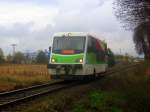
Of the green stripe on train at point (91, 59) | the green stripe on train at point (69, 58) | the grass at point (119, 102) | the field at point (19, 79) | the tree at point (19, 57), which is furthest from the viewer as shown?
the tree at point (19, 57)

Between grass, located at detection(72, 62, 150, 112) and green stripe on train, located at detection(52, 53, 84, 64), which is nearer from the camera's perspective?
grass, located at detection(72, 62, 150, 112)

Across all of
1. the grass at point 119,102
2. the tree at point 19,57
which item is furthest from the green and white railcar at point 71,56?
the tree at point 19,57

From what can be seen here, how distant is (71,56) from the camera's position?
969 inches

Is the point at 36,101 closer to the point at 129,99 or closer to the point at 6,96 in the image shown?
the point at 6,96

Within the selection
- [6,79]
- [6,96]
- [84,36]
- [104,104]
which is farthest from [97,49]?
[104,104]

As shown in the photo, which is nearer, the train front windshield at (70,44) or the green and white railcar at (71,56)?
the green and white railcar at (71,56)

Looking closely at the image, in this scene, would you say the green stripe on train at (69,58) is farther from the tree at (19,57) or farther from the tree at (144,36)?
the tree at (19,57)

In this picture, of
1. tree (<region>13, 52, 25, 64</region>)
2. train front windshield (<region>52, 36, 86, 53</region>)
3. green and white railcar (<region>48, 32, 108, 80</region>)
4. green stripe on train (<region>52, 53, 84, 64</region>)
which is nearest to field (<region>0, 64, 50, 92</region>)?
green and white railcar (<region>48, 32, 108, 80</region>)

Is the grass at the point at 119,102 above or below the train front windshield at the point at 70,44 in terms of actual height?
below

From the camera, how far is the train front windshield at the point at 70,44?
25.0 m

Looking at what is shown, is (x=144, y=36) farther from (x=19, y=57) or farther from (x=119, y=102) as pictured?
(x=19, y=57)

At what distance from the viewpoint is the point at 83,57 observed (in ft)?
80.5

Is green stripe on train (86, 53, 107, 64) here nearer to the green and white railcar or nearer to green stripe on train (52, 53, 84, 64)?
the green and white railcar

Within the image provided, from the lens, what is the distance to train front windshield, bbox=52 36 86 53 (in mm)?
24969
